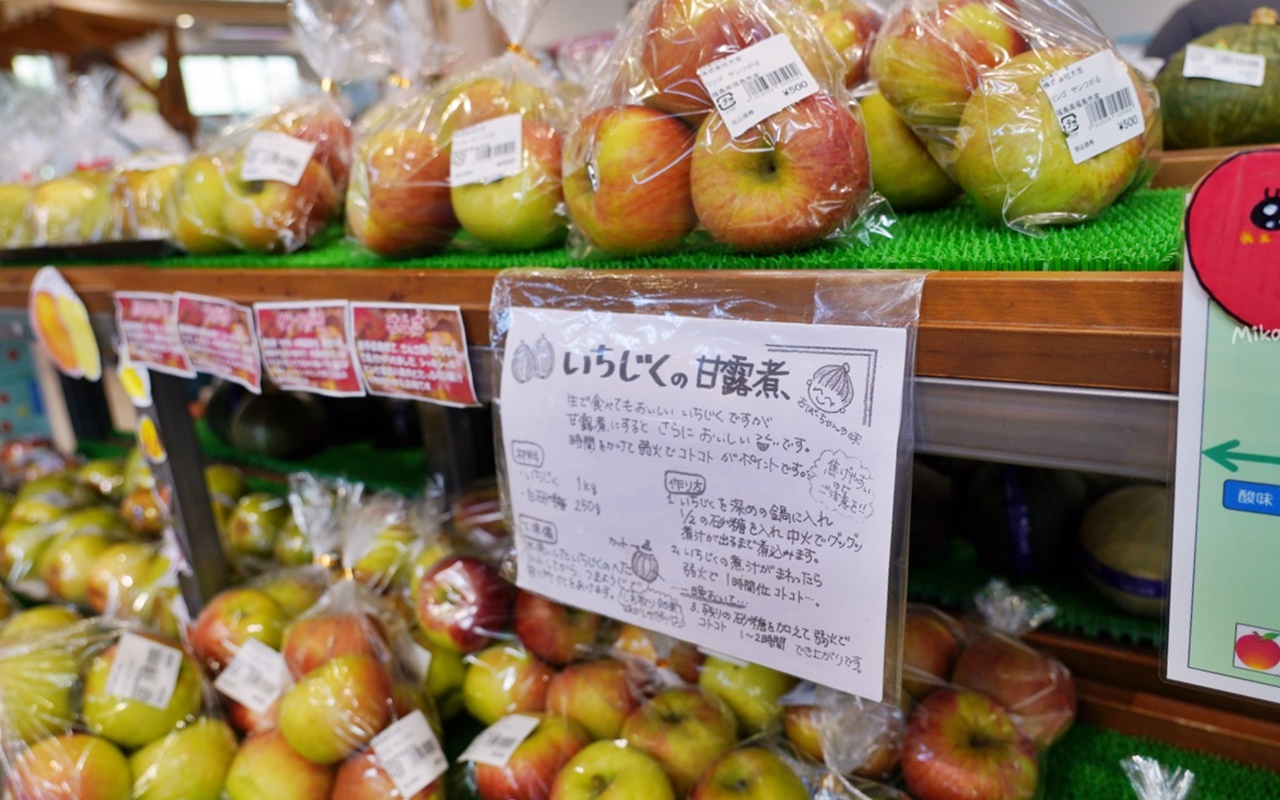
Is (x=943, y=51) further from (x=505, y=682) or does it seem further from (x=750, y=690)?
(x=505, y=682)

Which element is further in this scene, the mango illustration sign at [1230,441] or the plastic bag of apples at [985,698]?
the plastic bag of apples at [985,698]

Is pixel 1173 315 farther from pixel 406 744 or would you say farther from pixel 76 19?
pixel 76 19

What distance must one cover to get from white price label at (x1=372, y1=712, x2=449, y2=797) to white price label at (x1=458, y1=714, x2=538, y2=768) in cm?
5

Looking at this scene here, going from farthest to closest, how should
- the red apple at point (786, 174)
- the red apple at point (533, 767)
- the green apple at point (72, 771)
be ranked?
1. the green apple at point (72, 771)
2. the red apple at point (533, 767)
3. the red apple at point (786, 174)

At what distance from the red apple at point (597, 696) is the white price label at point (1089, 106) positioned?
0.62 metres

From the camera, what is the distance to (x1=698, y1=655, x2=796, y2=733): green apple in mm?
798

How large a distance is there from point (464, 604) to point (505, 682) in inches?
3.8

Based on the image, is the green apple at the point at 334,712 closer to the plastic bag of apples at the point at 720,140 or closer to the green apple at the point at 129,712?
the green apple at the point at 129,712

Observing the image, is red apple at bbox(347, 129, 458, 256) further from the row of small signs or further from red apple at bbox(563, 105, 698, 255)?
red apple at bbox(563, 105, 698, 255)

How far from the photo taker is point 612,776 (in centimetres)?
72

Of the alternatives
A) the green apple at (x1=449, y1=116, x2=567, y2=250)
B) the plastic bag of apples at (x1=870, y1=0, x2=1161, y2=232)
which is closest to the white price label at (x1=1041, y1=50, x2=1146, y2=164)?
the plastic bag of apples at (x1=870, y1=0, x2=1161, y2=232)

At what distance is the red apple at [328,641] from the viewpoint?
912 millimetres

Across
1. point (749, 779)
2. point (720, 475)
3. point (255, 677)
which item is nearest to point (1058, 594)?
point (749, 779)

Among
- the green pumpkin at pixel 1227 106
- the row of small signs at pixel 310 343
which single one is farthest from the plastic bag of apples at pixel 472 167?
the green pumpkin at pixel 1227 106
